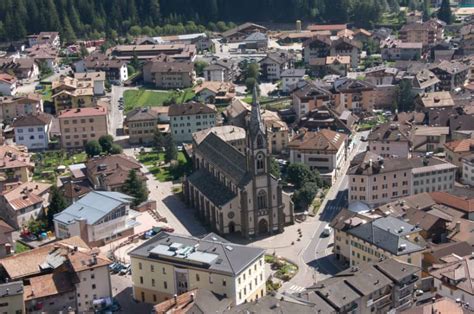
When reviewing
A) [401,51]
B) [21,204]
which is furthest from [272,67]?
[21,204]

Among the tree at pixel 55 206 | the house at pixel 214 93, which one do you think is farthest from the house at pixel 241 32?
the tree at pixel 55 206

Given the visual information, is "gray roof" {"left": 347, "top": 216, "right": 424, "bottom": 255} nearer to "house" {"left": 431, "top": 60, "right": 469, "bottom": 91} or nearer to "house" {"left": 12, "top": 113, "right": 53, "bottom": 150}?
"house" {"left": 12, "top": 113, "right": 53, "bottom": 150}

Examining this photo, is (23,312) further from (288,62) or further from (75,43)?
(75,43)

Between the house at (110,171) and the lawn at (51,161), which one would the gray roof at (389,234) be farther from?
the lawn at (51,161)

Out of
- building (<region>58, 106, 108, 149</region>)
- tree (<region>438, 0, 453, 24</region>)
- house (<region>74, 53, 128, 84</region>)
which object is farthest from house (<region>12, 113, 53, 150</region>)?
tree (<region>438, 0, 453, 24</region>)

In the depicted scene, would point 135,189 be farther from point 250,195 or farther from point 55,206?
point 250,195

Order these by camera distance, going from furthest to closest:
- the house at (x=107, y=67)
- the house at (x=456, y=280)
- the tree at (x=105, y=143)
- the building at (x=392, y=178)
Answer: the house at (x=107, y=67) < the tree at (x=105, y=143) < the building at (x=392, y=178) < the house at (x=456, y=280)

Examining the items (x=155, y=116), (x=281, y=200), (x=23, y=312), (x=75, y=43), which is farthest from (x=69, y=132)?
(x=75, y=43)
